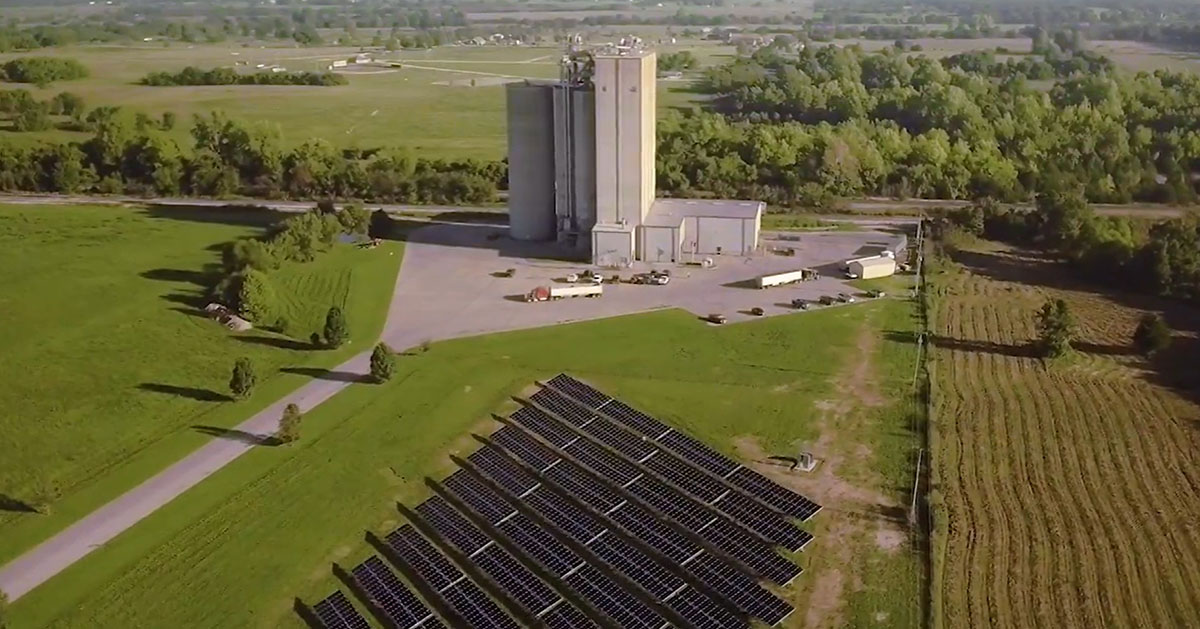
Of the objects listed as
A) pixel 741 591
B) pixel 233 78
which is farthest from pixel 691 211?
pixel 233 78

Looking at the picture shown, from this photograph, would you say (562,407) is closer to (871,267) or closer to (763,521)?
(763,521)

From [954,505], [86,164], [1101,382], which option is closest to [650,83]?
[1101,382]

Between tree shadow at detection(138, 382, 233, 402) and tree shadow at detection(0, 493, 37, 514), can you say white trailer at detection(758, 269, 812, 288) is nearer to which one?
tree shadow at detection(138, 382, 233, 402)

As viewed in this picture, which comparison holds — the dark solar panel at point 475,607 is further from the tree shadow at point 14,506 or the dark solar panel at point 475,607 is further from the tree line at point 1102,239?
the tree line at point 1102,239

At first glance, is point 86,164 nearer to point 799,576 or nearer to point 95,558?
point 95,558

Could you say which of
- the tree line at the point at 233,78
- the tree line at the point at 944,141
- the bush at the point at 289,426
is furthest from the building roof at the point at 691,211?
the tree line at the point at 233,78
